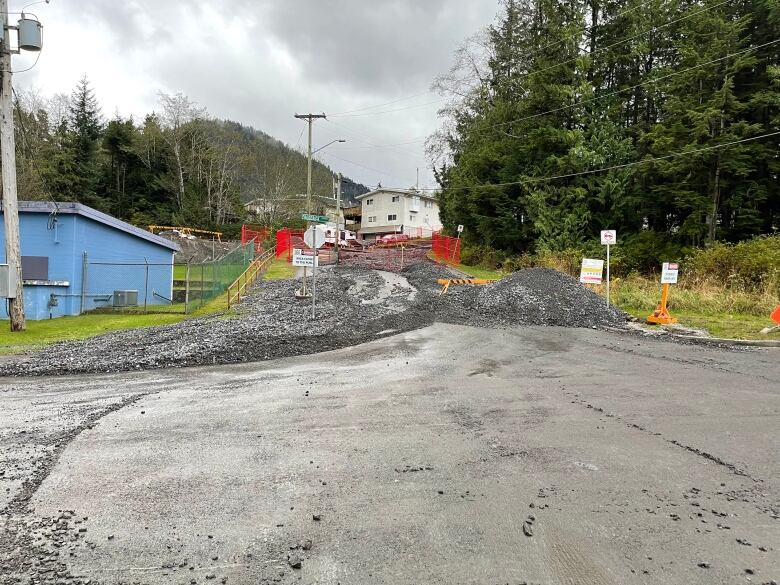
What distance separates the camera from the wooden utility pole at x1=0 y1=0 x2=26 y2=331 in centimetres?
1516

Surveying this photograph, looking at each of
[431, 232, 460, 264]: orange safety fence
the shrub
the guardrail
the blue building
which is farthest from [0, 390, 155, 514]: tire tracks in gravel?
[431, 232, 460, 264]: orange safety fence

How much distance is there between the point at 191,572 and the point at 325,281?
905 inches

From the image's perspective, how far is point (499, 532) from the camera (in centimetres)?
337

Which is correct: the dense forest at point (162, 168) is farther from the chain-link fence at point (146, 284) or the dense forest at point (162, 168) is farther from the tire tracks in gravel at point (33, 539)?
the tire tracks in gravel at point (33, 539)

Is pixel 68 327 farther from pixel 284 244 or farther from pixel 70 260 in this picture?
pixel 284 244

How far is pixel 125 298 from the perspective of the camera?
22078mm

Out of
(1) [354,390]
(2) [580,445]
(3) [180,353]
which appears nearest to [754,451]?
(2) [580,445]

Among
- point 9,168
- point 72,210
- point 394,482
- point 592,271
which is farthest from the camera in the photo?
point 72,210

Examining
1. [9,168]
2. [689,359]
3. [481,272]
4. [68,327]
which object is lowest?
[68,327]

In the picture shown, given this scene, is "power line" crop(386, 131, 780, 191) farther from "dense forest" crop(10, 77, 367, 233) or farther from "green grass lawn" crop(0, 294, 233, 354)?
"dense forest" crop(10, 77, 367, 233)

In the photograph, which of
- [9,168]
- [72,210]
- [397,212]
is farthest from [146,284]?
[397,212]

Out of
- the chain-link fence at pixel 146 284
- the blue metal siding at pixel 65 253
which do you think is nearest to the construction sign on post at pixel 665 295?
the chain-link fence at pixel 146 284

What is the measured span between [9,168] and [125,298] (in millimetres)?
7914

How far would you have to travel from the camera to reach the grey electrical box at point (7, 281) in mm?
15320
